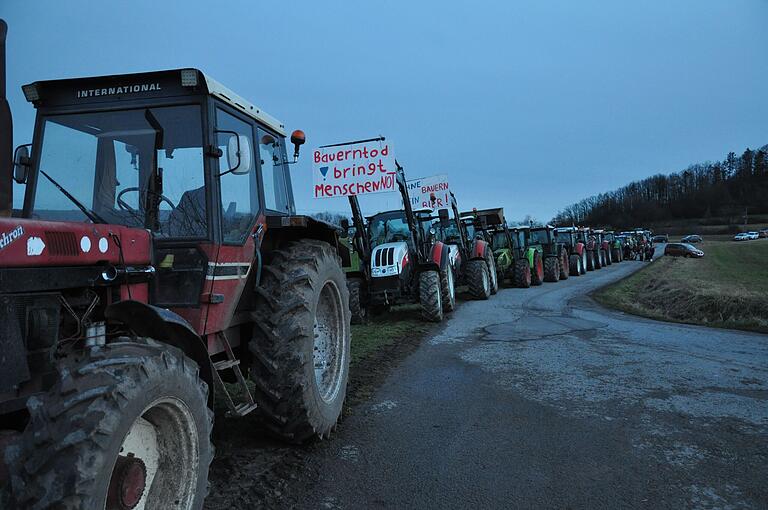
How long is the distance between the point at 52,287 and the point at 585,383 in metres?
4.84

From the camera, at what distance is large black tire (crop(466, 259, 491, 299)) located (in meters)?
13.6

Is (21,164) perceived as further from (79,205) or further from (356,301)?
(356,301)

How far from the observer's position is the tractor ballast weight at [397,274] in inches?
379

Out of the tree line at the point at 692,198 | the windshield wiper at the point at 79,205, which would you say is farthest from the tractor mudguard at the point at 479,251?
the tree line at the point at 692,198

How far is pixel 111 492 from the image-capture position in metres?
2.01

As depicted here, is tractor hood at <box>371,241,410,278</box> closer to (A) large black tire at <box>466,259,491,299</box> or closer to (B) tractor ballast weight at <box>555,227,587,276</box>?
(A) large black tire at <box>466,259,491,299</box>

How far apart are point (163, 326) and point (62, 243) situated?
590 mm

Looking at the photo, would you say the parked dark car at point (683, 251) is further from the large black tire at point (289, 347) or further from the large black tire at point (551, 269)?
the large black tire at point (289, 347)

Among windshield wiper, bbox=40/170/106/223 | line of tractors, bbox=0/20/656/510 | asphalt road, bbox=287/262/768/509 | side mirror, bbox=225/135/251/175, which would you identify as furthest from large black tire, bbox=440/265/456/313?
windshield wiper, bbox=40/170/106/223

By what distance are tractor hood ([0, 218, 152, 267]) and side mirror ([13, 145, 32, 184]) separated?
41.0 inches

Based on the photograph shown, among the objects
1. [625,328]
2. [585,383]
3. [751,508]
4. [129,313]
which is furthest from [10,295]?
[625,328]

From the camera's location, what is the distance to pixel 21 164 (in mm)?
3201

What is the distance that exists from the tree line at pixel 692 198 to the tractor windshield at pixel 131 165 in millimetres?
90167

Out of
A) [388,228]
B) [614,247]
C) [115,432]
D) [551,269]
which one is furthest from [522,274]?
[614,247]
